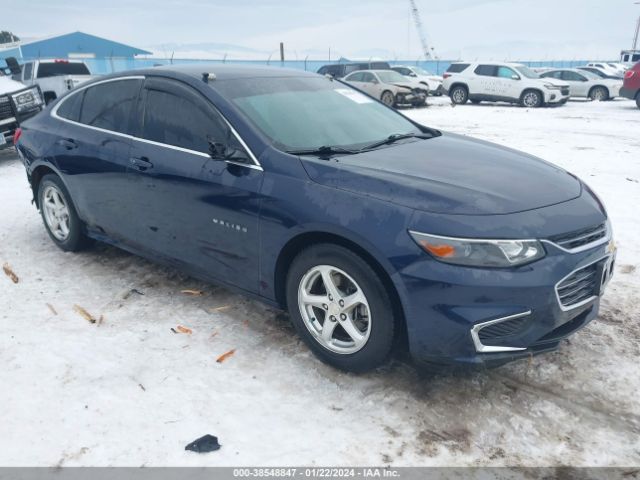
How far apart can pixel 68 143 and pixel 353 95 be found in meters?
2.48

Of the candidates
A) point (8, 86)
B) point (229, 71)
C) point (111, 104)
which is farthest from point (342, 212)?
point (8, 86)

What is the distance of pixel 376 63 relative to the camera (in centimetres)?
2644

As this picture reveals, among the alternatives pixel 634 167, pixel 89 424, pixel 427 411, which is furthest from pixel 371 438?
pixel 634 167

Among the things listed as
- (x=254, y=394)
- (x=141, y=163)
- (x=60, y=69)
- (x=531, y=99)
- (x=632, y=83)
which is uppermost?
(x=60, y=69)

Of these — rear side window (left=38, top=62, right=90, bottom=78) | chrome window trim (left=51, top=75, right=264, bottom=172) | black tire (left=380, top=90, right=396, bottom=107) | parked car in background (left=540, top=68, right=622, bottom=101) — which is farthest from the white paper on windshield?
parked car in background (left=540, top=68, right=622, bottom=101)

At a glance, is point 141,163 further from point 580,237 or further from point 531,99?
point 531,99

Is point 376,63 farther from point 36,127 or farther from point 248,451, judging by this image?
point 248,451

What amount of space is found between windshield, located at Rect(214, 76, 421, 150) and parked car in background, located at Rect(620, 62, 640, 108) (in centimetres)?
1670

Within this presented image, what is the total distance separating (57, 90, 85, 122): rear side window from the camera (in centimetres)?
454

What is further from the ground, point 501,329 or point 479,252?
point 479,252

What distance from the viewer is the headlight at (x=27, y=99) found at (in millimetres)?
9266

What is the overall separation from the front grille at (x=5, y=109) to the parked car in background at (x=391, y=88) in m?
11.8

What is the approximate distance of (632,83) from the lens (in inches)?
677

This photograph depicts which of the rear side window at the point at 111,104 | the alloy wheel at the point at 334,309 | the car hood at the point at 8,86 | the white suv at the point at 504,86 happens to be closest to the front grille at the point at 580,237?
the alloy wheel at the point at 334,309
